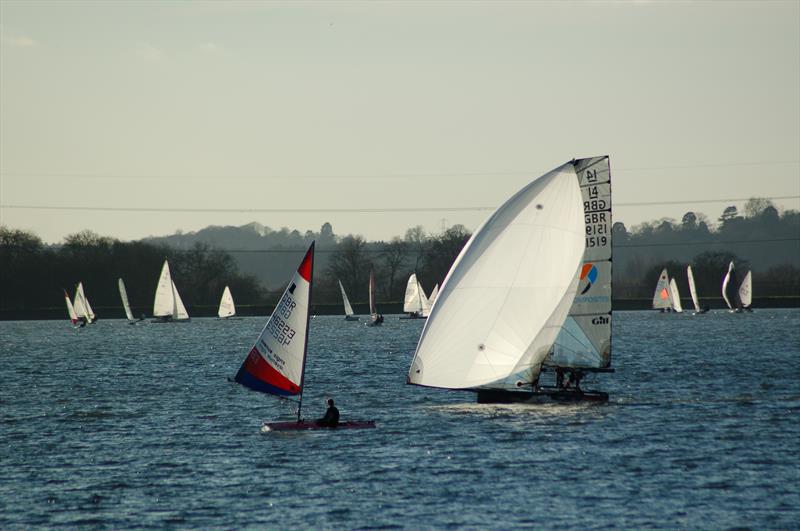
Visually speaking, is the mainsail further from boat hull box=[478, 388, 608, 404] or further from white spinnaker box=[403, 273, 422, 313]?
→ white spinnaker box=[403, 273, 422, 313]

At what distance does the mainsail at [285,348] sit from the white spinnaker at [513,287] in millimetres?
4909

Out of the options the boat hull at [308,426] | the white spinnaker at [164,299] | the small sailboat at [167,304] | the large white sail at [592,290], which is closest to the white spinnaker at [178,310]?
the small sailboat at [167,304]

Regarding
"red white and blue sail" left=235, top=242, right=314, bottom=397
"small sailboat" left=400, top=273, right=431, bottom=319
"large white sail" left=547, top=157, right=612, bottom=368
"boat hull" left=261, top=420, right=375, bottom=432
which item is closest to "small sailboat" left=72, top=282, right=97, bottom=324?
"small sailboat" left=400, top=273, right=431, bottom=319

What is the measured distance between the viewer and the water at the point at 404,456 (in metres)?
33.4

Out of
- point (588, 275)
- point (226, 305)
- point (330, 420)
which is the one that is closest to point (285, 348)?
point (330, 420)

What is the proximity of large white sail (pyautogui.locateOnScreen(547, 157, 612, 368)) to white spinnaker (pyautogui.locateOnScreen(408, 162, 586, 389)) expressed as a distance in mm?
364

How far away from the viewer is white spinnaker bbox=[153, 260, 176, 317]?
170 metres

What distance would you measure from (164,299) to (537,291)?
126935 mm

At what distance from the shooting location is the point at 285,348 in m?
47.7

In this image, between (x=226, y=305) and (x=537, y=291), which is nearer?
(x=537, y=291)

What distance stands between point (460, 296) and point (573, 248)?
5369 millimetres

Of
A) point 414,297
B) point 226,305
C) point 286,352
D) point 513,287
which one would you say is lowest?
point 286,352

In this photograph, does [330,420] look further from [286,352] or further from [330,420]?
[286,352]

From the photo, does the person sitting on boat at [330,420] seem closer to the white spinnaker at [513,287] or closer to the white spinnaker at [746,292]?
the white spinnaker at [513,287]
